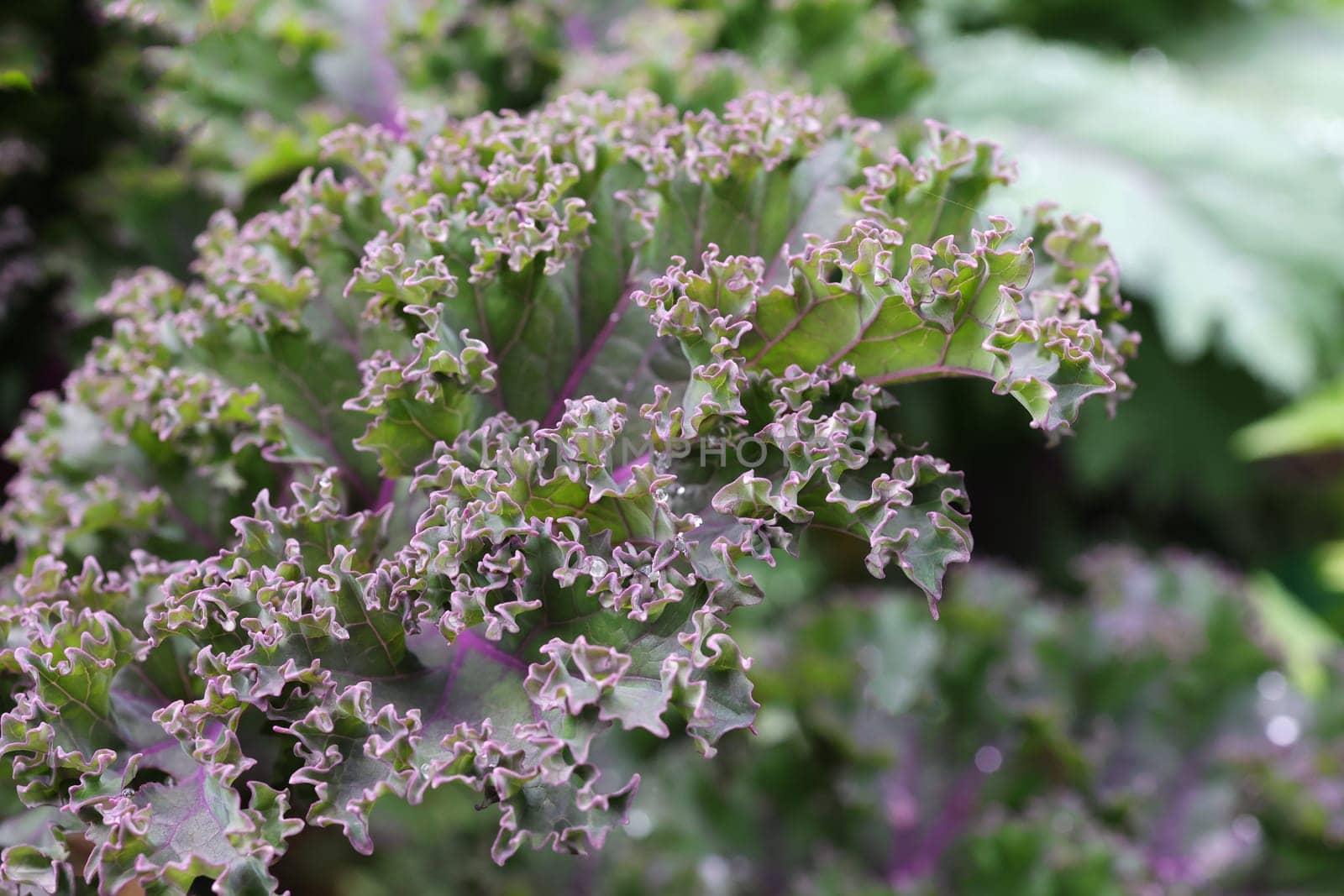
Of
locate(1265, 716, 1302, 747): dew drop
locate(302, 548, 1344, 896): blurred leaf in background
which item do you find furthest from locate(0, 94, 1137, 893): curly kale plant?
locate(1265, 716, 1302, 747): dew drop

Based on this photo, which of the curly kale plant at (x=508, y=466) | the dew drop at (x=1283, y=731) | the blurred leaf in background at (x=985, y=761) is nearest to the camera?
the curly kale plant at (x=508, y=466)

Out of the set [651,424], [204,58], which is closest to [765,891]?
[651,424]

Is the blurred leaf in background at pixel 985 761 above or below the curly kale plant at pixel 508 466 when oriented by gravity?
below

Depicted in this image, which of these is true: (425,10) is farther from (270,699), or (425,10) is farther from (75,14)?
(270,699)

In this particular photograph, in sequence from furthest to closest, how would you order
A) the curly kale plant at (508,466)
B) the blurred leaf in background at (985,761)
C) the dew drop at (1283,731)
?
the dew drop at (1283,731)
the blurred leaf in background at (985,761)
the curly kale plant at (508,466)

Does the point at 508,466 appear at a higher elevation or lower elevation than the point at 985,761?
higher

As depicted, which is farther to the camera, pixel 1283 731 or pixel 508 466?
pixel 1283 731

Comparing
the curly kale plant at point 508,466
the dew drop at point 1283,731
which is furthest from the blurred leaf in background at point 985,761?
the curly kale plant at point 508,466

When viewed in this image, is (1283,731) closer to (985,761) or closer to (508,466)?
(985,761)

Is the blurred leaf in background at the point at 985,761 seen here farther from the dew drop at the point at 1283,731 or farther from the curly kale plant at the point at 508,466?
the curly kale plant at the point at 508,466

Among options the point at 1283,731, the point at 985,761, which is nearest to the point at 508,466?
the point at 985,761
